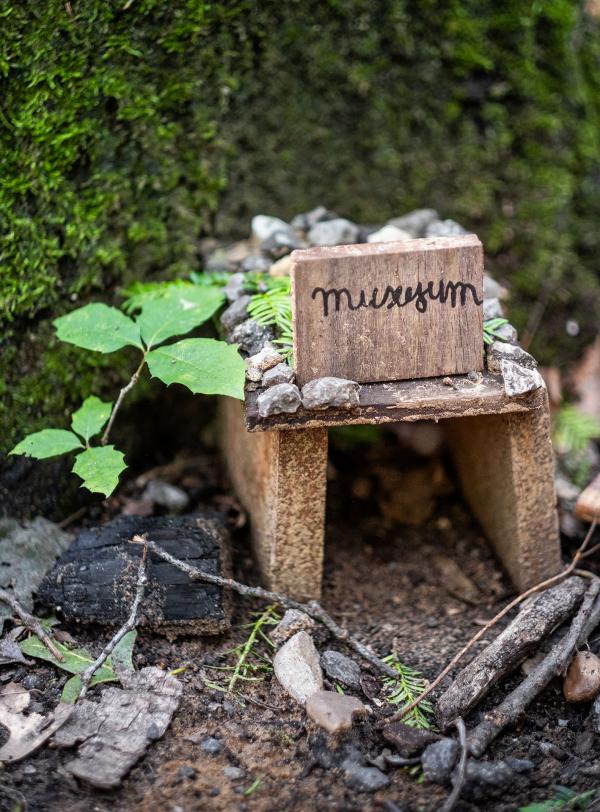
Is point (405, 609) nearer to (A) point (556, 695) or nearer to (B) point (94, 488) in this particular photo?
(A) point (556, 695)

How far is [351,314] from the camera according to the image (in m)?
2.43

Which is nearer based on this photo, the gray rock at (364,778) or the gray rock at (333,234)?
the gray rock at (364,778)

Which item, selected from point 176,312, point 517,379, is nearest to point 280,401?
point 176,312

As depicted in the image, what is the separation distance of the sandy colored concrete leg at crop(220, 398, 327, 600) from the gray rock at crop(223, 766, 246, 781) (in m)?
0.76

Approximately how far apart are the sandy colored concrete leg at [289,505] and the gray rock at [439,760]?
2.65ft

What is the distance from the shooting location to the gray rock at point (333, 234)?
3.24 m

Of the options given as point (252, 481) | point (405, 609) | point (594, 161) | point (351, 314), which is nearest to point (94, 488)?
point (252, 481)

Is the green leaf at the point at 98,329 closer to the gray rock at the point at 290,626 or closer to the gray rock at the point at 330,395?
the gray rock at the point at 330,395

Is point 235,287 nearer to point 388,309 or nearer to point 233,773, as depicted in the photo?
point 388,309

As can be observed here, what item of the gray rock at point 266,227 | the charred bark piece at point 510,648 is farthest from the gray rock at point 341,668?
the gray rock at point 266,227

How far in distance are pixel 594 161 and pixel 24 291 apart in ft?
9.45

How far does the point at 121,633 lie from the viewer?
7.58 feet

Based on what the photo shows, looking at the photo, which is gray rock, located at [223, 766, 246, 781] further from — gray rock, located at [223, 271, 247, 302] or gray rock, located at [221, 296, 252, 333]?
gray rock, located at [223, 271, 247, 302]

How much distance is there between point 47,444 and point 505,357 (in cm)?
150
